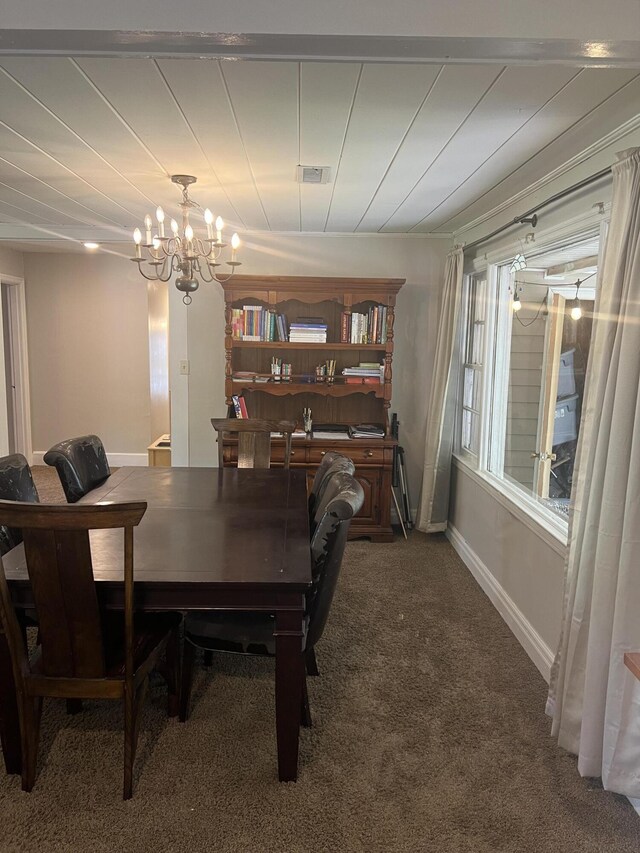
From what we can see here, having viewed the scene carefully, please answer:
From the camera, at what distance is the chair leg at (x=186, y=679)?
219cm

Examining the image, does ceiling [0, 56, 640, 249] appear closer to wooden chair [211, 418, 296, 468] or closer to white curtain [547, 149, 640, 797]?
white curtain [547, 149, 640, 797]

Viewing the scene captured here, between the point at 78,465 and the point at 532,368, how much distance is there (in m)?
2.46

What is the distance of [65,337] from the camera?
596 cm

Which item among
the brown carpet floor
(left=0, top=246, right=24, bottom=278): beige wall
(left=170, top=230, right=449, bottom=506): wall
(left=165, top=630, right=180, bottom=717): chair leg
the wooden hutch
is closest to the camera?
the brown carpet floor

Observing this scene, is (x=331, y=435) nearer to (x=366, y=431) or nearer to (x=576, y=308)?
(x=366, y=431)

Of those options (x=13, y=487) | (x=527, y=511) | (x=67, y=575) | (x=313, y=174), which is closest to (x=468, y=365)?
(x=527, y=511)

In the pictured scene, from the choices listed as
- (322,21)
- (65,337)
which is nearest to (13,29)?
(322,21)

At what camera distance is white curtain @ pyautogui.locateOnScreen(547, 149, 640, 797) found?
1.73 meters

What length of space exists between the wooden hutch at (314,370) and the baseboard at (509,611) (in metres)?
0.60

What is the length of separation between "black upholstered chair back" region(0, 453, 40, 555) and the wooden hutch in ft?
5.64

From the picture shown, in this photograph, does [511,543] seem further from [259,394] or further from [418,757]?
[259,394]

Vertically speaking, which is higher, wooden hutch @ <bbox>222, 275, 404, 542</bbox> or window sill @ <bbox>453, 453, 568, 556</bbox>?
wooden hutch @ <bbox>222, 275, 404, 542</bbox>

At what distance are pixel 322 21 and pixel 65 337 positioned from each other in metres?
5.45

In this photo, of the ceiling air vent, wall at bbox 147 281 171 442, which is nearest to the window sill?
the ceiling air vent
